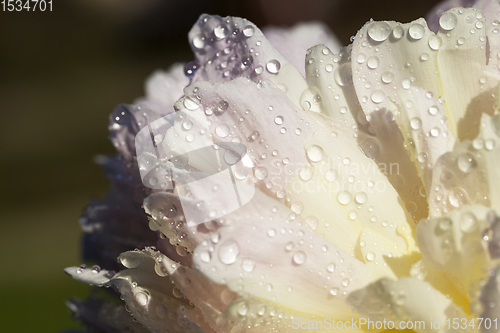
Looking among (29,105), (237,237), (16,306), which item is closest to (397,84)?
(237,237)

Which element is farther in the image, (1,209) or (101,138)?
(101,138)

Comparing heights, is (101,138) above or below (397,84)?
below

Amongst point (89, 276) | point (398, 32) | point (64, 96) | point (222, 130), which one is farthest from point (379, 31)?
point (64, 96)

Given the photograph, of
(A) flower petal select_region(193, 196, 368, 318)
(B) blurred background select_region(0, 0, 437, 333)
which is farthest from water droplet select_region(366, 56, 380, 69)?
(B) blurred background select_region(0, 0, 437, 333)

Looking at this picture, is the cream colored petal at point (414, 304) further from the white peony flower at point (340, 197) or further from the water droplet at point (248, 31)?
the water droplet at point (248, 31)

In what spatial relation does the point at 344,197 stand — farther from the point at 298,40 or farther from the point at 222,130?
the point at 298,40

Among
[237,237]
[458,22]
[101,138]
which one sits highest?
[458,22]

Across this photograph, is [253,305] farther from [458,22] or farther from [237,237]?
[458,22]
